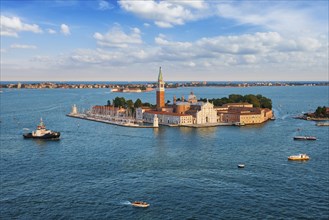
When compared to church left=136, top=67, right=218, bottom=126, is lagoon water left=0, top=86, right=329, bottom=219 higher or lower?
lower

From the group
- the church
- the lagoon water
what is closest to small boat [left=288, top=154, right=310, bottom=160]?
the lagoon water

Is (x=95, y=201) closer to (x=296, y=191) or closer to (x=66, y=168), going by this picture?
(x=66, y=168)

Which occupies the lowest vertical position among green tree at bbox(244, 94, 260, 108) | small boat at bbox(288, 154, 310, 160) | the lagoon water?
the lagoon water

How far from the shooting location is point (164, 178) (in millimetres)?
19469

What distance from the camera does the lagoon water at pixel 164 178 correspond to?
1530 cm

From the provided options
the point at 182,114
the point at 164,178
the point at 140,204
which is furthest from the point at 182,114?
the point at 140,204

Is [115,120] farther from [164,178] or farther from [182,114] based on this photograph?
[164,178]

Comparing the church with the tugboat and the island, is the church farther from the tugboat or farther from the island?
the tugboat

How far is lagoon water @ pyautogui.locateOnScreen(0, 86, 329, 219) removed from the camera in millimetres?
15297

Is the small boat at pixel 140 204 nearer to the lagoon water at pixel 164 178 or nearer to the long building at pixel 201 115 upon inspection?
the lagoon water at pixel 164 178

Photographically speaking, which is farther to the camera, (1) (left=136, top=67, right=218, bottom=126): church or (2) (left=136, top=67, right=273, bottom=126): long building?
(2) (left=136, top=67, right=273, bottom=126): long building

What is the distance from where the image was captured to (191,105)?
4928 centimetres

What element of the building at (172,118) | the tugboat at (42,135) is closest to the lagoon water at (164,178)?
the tugboat at (42,135)

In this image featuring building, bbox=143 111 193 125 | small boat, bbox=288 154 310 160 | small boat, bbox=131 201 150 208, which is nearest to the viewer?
small boat, bbox=131 201 150 208
